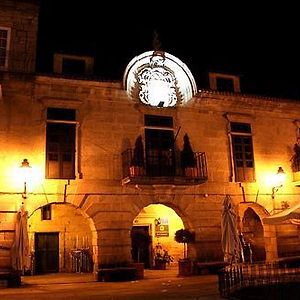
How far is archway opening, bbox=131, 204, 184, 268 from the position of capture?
2122cm

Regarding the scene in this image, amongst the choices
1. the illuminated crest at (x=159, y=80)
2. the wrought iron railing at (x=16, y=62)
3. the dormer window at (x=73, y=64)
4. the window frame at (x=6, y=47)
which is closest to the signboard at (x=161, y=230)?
the illuminated crest at (x=159, y=80)

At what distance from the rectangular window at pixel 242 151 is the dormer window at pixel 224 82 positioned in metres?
1.89

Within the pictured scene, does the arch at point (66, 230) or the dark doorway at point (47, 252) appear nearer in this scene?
the dark doorway at point (47, 252)

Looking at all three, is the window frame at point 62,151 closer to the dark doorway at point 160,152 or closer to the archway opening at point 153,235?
the dark doorway at point 160,152

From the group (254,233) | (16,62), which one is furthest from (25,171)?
(254,233)

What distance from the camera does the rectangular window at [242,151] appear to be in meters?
19.3

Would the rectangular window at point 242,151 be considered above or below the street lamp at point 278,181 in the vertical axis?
above

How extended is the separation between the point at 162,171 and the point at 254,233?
725 centimetres

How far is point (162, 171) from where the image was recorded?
683 inches

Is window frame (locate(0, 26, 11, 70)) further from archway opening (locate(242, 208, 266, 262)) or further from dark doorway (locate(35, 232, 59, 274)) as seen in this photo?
archway opening (locate(242, 208, 266, 262))

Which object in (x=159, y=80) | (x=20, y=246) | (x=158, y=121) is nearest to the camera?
(x=20, y=246)

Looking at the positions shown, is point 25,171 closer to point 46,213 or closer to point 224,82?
point 46,213

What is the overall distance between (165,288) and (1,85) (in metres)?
9.77

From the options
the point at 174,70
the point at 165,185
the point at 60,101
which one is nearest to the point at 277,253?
the point at 165,185
